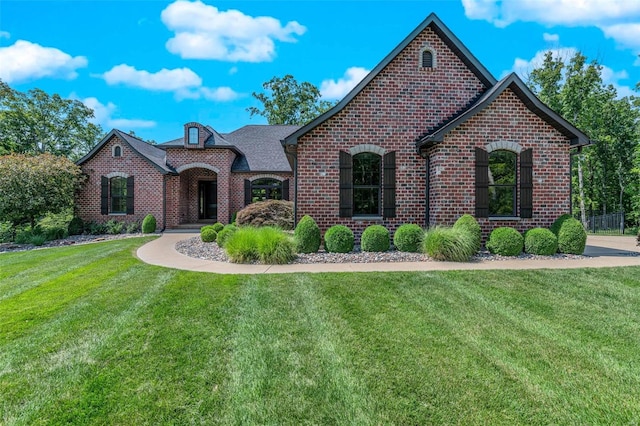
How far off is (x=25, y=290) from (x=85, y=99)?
34541 millimetres

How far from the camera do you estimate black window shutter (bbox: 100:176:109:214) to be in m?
17.0

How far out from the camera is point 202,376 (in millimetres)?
2852

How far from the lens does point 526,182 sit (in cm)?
923

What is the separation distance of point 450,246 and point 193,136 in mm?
14462

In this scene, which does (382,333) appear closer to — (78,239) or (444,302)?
(444,302)

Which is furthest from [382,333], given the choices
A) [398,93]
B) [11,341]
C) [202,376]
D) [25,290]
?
[398,93]

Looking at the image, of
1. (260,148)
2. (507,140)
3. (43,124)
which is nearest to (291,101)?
(260,148)

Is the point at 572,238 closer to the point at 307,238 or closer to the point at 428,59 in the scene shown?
the point at 428,59

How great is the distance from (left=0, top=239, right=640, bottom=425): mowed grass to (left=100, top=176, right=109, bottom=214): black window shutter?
12.7 meters

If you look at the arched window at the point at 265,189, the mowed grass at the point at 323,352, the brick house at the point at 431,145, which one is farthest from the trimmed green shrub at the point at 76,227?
the brick house at the point at 431,145

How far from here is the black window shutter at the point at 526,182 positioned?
923cm

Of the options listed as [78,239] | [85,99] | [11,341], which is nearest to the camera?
[11,341]

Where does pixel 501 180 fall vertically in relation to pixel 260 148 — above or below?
below

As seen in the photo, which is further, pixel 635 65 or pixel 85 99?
pixel 85 99
